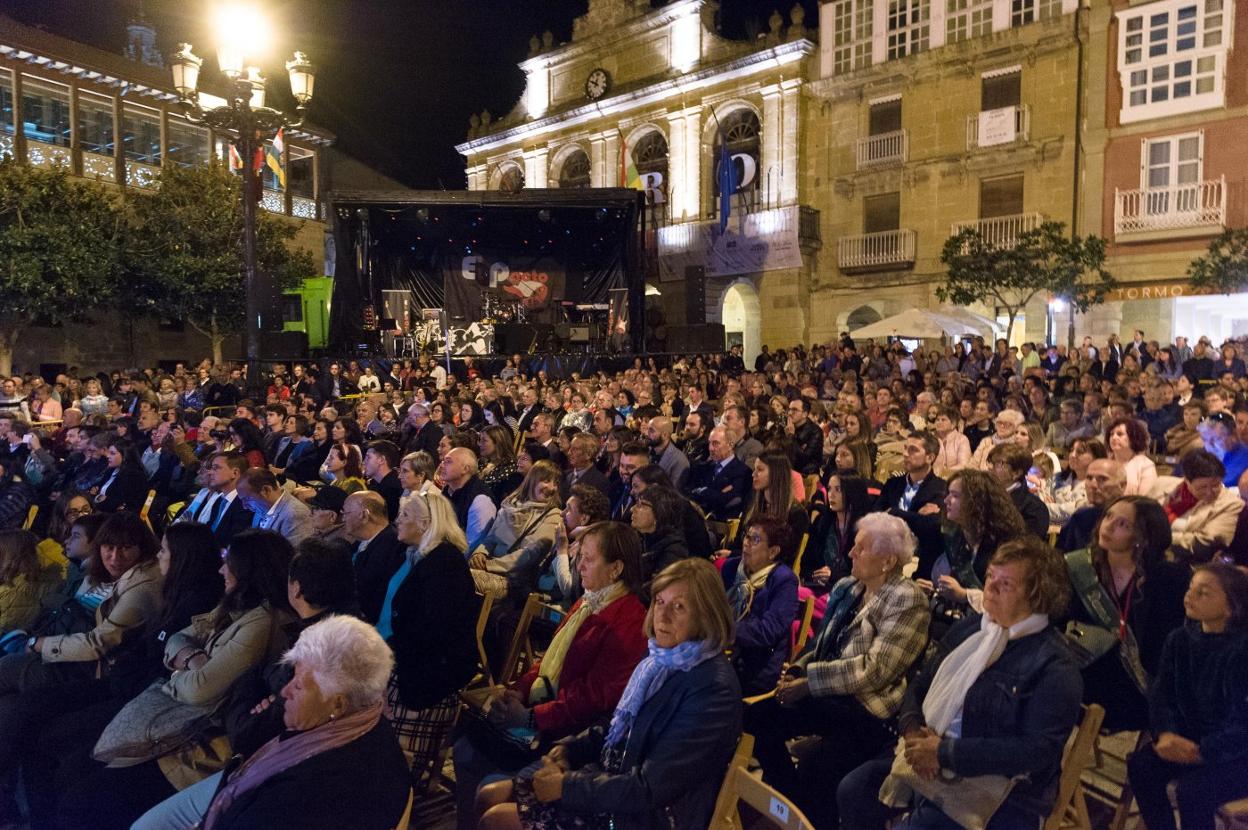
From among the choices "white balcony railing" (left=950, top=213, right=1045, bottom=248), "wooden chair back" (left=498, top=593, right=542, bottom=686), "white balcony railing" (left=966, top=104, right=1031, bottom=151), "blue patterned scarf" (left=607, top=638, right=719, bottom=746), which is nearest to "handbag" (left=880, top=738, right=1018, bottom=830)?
"blue patterned scarf" (left=607, top=638, right=719, bottom=746)

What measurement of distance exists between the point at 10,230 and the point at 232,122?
12.1 meters

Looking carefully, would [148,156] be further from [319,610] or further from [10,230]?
[319,610]

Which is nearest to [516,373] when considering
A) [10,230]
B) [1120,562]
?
[10,230]

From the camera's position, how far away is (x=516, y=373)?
53.9 ft

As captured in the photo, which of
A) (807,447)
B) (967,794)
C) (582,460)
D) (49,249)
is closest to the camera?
(967,794)

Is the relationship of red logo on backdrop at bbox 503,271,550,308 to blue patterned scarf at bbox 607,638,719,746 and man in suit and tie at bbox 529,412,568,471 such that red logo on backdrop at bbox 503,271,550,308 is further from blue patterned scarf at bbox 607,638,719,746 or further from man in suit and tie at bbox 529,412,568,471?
blue patterned scarf at bbox 607,638,719,746

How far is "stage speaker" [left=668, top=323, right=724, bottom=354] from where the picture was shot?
20.3 meters

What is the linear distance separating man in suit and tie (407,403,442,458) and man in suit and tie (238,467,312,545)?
121 inches

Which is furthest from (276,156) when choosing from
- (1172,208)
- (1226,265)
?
(1226,265)

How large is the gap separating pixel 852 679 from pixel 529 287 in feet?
68.7

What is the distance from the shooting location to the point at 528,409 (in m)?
11.3

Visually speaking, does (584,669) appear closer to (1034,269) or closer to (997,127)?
(1034,269)

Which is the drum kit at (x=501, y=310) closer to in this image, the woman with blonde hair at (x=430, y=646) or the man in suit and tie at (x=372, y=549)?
the man in suit and tie at (x=372, y=549)

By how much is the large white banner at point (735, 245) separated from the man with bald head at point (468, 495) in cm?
1854
